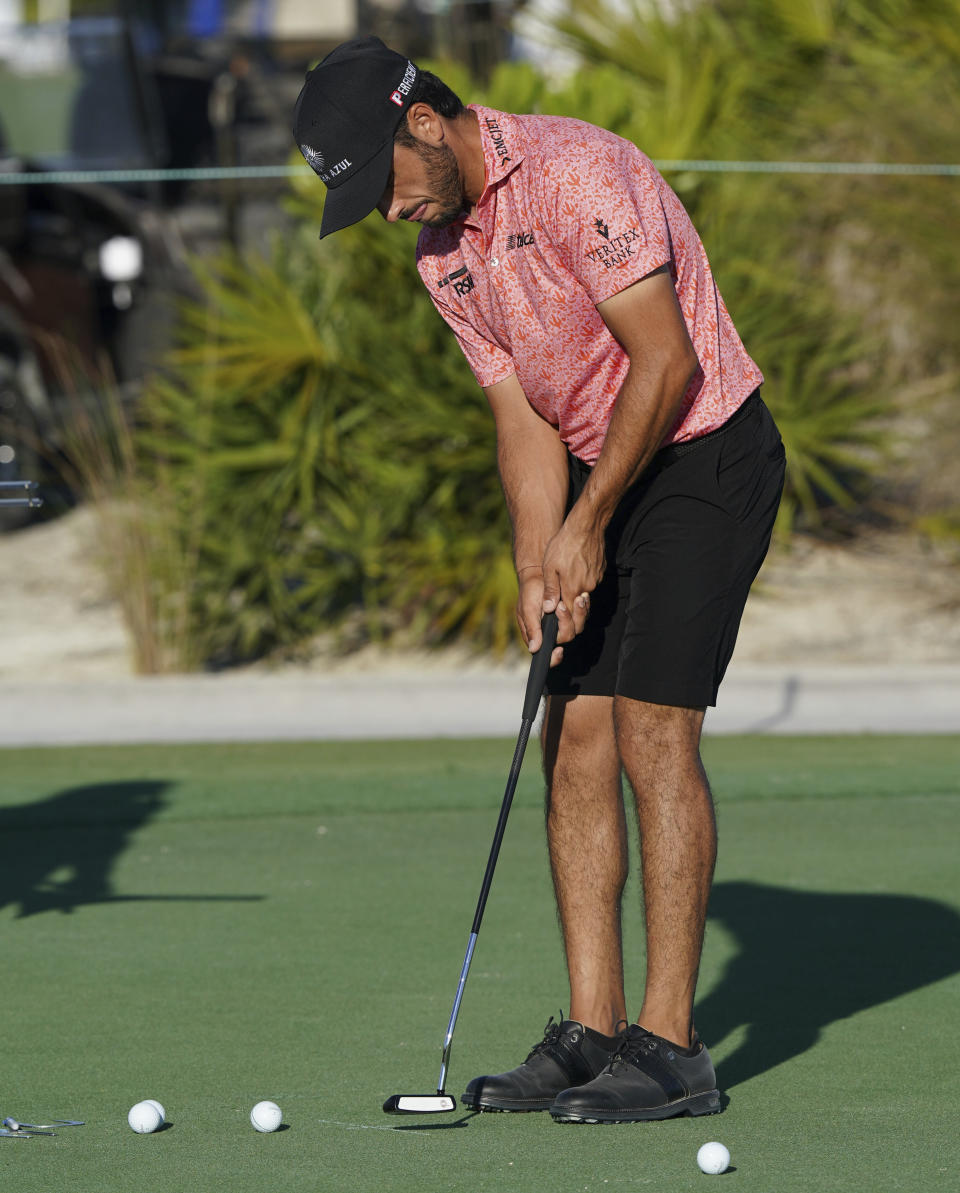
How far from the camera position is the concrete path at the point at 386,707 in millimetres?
8039

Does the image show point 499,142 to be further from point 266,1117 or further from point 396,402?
point 396,402

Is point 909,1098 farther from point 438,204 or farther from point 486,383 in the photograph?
point 438,204

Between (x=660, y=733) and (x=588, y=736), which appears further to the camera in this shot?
(x=588, y=736)

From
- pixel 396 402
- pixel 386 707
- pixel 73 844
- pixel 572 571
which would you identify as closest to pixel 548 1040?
pixel 572 571

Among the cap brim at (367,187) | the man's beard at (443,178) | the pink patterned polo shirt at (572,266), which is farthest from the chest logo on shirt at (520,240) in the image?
the cap brim at (367,187)

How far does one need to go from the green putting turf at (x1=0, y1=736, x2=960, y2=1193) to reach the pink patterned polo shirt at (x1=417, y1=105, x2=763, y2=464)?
121cm

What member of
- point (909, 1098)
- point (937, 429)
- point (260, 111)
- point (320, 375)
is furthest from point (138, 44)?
point (909, 1098)

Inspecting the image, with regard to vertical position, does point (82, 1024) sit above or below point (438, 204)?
below

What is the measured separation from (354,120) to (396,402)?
6559 millimetres

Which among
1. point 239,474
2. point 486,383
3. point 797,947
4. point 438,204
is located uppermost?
point 438,204

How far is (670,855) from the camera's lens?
11.1ft

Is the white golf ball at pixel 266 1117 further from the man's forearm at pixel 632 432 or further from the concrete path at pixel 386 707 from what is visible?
the concrete path at pixel 386 707

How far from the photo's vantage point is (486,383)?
3.63 m

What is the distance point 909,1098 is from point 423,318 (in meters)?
6.86
